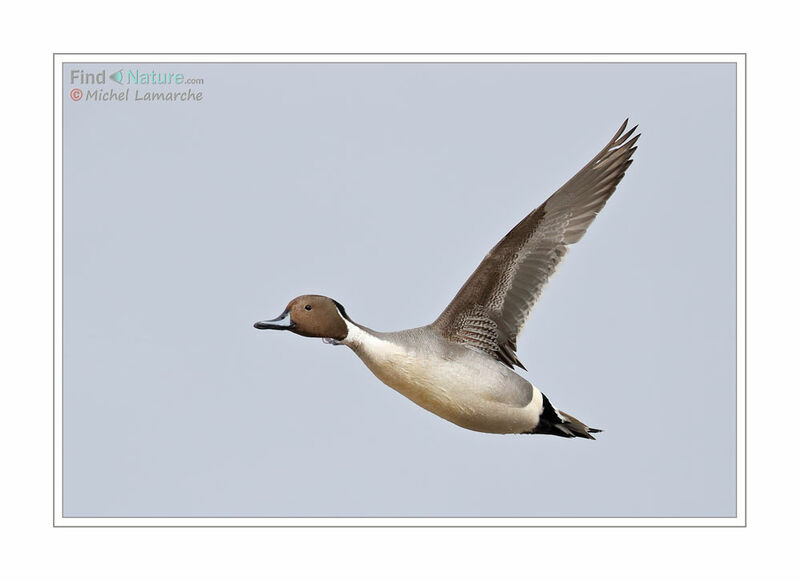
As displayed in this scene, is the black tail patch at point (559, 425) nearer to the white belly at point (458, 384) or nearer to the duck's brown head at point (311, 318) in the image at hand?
the white belly at point (458, 384)

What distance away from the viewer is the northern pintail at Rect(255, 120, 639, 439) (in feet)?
14.9

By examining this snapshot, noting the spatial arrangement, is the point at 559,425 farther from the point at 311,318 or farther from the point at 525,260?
the point at 311,318

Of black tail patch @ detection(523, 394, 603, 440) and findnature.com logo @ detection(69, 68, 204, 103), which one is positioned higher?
findnature.com logo @ detection(69, 68, 204, 103)

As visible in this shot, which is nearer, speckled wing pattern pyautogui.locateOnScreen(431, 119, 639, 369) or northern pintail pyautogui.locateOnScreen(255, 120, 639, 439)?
northern pintail pyautogui.locateOnScreen(255, 120, 639, 439)

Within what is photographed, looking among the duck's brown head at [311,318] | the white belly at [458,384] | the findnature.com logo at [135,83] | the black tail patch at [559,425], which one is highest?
the findnature.com logo at [135,83]

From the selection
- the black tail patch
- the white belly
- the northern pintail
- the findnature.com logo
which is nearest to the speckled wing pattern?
the northern pintail

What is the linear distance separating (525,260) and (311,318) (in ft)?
4.06

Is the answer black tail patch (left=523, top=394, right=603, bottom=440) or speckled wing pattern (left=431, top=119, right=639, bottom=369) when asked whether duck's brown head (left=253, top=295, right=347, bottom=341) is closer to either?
speckled wing pattern (left=431, top=119, right=639, bottom=369)

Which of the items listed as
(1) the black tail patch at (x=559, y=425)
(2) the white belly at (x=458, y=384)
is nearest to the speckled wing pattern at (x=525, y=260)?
(2) the white belly at (x=458, y=384)

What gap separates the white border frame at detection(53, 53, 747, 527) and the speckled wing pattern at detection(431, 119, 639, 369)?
0.73m
